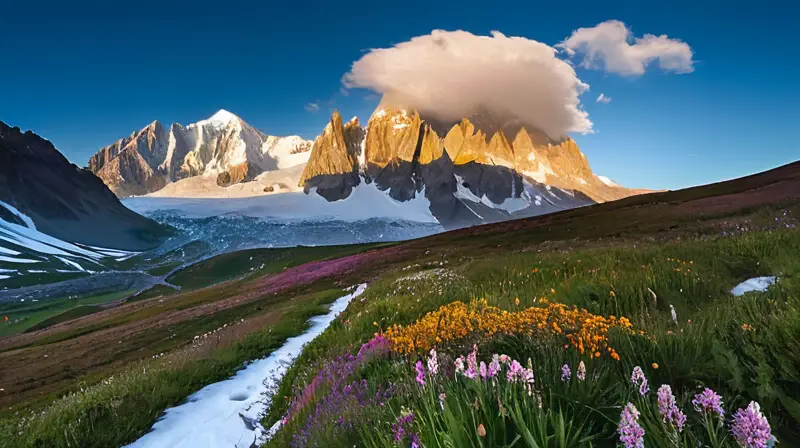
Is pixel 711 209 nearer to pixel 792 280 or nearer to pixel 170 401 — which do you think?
pixel 792 280

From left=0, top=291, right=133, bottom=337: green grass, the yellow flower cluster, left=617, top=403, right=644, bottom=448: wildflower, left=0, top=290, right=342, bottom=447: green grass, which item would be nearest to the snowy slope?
left=0, top=291, right=133, bottom=337: green grass

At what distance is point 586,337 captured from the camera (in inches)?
170

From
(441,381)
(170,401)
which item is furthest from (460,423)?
(170,401)

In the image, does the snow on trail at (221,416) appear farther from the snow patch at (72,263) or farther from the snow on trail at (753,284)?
the snow patch at (72,263)

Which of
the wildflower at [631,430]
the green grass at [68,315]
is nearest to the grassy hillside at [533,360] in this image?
the wildflower at [631,430]

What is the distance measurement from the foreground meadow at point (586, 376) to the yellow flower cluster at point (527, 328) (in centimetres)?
3

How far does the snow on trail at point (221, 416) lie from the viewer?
→ 8.05 m

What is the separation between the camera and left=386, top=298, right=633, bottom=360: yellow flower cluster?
14.4ft

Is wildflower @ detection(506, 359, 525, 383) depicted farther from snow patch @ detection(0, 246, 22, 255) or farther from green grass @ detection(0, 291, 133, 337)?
snow patch @ detection(0, 246, 22, 255)

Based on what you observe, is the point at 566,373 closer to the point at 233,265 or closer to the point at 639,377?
the point at 639,377

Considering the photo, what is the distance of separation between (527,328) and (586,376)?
1.59 m

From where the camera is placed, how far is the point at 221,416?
9.18 metres

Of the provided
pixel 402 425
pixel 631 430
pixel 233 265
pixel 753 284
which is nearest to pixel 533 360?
pixel 402 425

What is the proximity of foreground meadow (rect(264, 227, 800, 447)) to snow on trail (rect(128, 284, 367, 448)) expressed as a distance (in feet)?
2.28
